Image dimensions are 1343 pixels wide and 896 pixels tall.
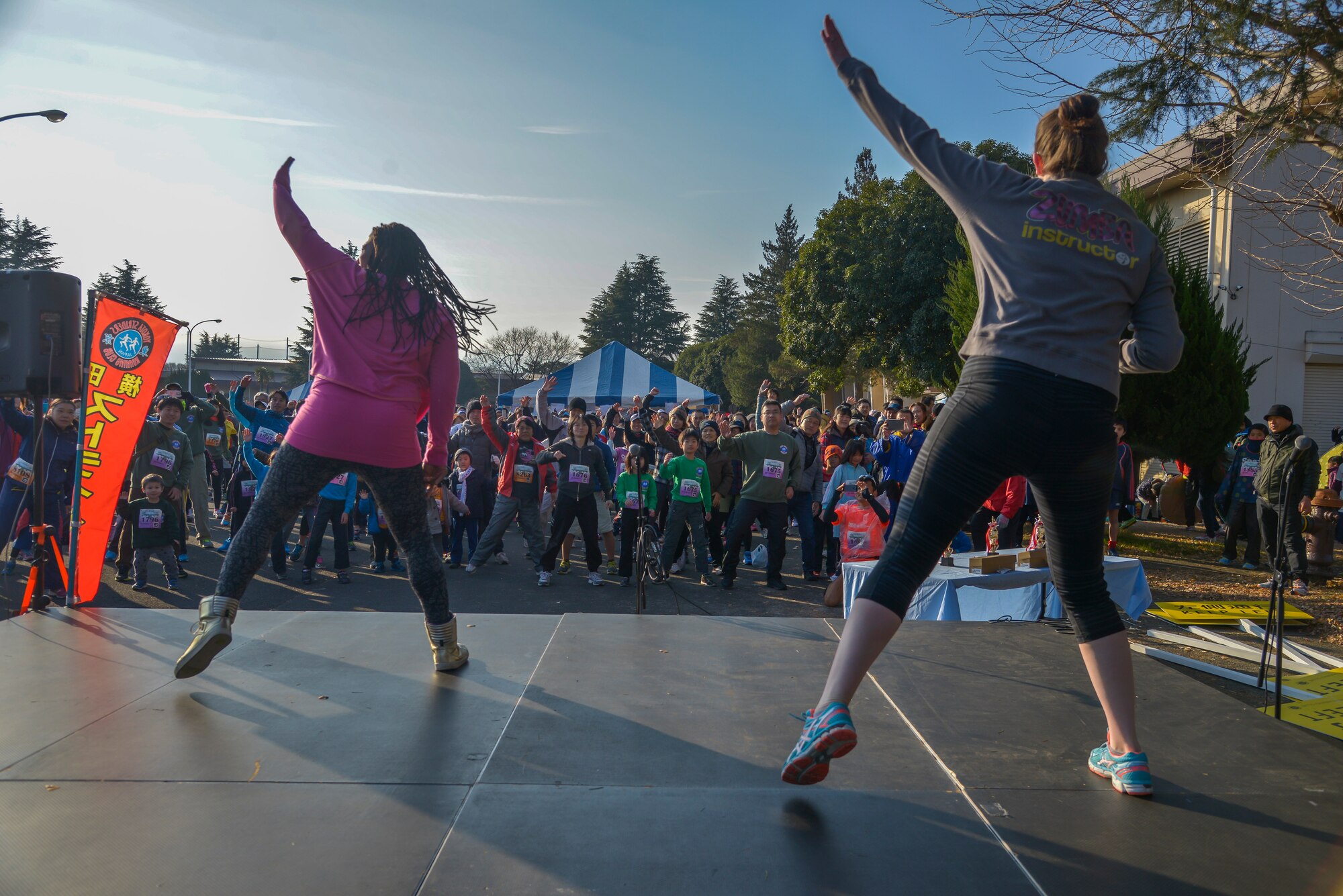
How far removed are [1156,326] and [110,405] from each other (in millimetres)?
6309

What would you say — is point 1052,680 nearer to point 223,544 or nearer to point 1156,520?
point 223,544

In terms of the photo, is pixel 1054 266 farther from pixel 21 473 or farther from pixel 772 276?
pixel 772 276

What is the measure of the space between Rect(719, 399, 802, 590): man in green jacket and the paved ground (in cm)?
38

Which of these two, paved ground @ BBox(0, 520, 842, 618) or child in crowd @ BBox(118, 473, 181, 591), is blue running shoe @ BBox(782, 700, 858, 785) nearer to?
paved ground @ BBox(0, 520, 842, 618)

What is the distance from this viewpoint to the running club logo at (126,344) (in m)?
5.93

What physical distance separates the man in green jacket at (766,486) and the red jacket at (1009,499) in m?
2.23

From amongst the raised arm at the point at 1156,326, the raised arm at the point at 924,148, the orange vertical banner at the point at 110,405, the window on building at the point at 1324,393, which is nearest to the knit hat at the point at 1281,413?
the raised arm at the point at 1156,326

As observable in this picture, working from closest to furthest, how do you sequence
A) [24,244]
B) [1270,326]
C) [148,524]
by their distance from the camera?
1. [148,524]
2. [1270,326]
3. [24,244]

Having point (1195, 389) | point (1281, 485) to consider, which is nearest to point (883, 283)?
point (1195, 389)

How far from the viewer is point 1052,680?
350cm

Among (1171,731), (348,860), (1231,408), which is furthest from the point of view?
(1231,408)

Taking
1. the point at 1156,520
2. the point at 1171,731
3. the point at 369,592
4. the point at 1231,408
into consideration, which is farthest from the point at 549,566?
the point at 1156,520

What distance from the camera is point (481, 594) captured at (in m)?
8.74

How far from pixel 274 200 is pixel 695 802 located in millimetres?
2652
